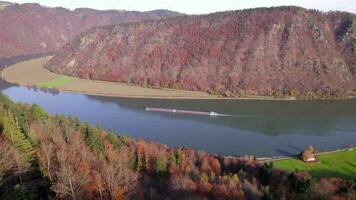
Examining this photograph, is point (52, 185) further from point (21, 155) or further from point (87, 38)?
point (87, 38)

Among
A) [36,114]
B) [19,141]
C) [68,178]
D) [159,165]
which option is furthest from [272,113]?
[68,178]

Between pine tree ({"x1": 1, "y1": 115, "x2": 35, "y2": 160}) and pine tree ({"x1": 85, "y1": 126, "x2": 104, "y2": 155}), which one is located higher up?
pine tree ({"x1": 1, "y1": 115, "x2": 35, "y2": 160})

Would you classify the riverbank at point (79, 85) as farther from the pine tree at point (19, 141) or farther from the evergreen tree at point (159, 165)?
the pine tree at point (19, 141)

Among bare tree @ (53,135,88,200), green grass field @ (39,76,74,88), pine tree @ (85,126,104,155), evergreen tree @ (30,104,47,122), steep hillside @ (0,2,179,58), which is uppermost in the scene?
steep hillside @ (0,2,179,58)

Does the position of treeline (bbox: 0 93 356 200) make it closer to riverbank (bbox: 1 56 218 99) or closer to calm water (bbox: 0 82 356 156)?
calm water (bbox: 0 82 356 156)

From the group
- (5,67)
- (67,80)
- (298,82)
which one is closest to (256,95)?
(298,82)

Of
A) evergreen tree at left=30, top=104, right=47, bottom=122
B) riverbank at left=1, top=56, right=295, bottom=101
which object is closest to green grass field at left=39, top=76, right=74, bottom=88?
riverbank at left=1, top=56, right=295, bottom=101
